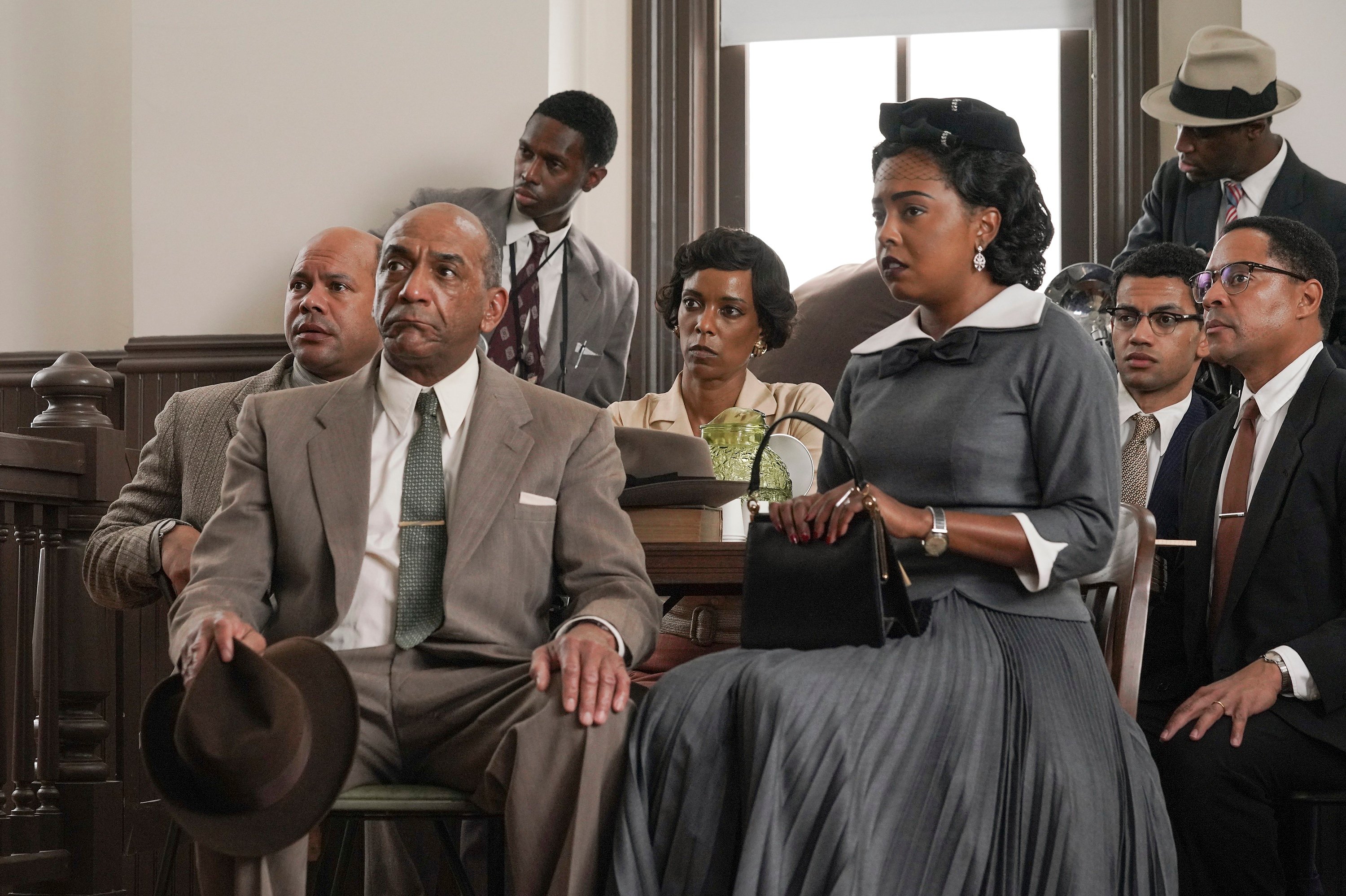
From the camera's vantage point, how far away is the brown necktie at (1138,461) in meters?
3.21

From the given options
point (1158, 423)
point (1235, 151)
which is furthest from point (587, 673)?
point (1235, 151)

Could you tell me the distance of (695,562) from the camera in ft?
7.70

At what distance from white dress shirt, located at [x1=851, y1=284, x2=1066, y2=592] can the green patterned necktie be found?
707 mm

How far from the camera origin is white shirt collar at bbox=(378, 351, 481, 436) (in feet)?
7.55

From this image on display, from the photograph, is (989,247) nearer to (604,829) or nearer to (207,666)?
(604,829)

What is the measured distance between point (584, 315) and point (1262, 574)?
211 cm

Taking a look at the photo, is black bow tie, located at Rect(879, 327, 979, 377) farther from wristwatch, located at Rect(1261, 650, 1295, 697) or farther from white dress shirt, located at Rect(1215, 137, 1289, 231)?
white dress shirt, located at Rect(1215, 137, 1289, 231)

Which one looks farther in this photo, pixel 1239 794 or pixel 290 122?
pixel 290 122

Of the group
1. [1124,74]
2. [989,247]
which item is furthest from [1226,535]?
[1124,74]

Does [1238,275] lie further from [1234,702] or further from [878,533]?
[878,533]

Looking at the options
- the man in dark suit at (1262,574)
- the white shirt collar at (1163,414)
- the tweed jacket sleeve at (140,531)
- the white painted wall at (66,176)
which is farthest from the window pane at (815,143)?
the tweed jacket sleeve at (140,531)

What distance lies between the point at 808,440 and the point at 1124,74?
208cm

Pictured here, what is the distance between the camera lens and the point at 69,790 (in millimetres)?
3375

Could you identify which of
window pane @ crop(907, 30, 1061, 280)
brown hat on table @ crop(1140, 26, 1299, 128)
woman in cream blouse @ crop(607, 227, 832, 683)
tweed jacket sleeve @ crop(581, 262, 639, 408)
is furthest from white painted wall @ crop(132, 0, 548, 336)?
brown hat on table @ crop(1140, 26, 1299, 128)
